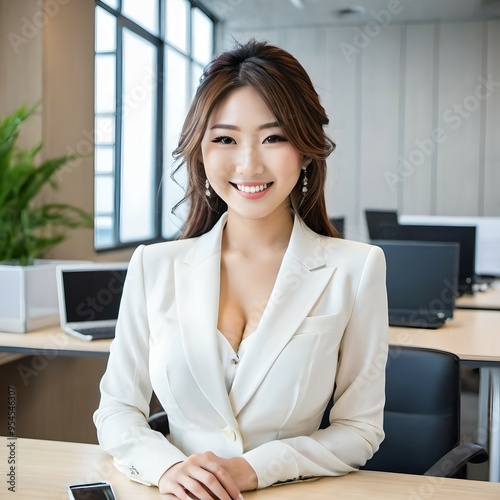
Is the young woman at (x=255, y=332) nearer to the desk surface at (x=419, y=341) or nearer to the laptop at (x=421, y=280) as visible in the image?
the desk surface at (x=419, y=341)

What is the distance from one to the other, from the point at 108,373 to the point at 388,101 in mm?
6768

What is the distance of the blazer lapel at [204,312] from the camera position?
1.39m

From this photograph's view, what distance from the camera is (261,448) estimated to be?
1.34 meters

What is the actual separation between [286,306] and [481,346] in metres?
1.53

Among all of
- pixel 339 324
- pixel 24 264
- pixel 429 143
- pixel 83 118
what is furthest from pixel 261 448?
pixel 429 143

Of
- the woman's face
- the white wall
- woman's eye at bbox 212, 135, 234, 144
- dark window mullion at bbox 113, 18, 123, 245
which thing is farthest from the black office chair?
the white wall

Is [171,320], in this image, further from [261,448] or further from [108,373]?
[261,448]

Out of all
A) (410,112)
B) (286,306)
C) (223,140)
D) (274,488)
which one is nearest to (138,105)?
(410,112)

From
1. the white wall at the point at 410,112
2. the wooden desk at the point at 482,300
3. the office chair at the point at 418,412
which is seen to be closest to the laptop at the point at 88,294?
the office chair at the point at 418,412

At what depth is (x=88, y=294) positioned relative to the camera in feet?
9.61

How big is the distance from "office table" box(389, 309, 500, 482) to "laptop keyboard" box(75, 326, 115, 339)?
1137 millimetres

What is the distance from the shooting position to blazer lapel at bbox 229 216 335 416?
1391 millimetres

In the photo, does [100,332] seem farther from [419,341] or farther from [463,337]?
[463,337]

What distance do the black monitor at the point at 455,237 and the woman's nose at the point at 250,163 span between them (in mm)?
2941
